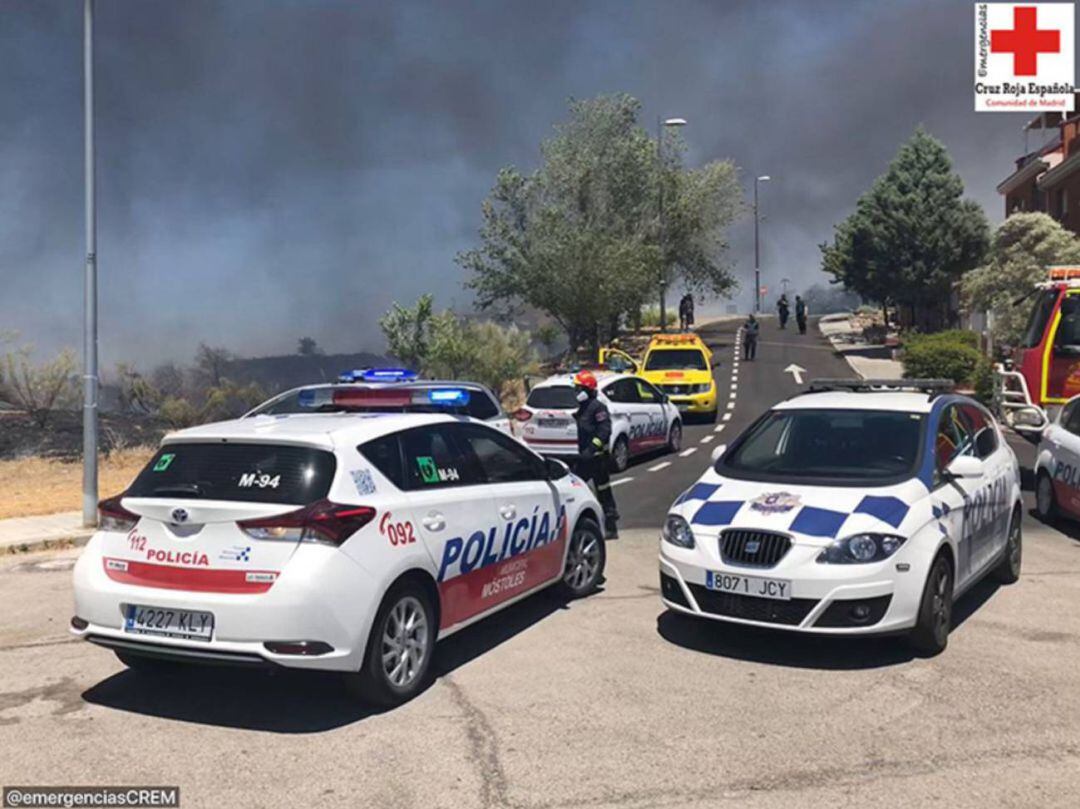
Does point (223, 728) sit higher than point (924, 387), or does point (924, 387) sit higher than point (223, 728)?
point (924, 387)

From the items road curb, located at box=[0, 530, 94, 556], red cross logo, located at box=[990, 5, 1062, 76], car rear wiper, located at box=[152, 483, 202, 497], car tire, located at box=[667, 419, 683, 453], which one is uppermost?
red cross logo, located at box=[990, 5, 1062, 76]

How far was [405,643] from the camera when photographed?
531 cm

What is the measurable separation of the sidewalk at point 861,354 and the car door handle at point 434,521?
2540cm

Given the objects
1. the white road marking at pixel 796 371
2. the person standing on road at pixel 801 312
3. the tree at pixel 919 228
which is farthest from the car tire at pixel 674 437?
the person standing on road at pixel 801 312

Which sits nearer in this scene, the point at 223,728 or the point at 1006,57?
the point at 223,728

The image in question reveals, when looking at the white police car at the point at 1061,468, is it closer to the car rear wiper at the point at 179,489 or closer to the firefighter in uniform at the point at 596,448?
the firefighter in uniform at the point at 596,448

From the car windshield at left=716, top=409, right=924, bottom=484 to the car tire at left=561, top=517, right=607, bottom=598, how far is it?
1195mm

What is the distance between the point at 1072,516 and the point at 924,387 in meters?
3.46

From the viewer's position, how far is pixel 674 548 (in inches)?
244

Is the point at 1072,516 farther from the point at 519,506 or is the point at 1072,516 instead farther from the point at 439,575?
the point at 439,575

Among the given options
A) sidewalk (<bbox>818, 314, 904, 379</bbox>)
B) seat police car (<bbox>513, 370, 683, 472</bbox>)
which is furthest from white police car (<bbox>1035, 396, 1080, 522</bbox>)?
sidewalk (<bbox>818, 314, 904, 379</bbox>)

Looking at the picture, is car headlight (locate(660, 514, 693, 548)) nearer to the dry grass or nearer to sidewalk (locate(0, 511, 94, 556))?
sidewalk (locate(0, 511, 94, 556))

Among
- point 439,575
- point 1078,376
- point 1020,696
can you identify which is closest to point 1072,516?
point 1078,376

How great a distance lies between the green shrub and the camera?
25.2 metres
